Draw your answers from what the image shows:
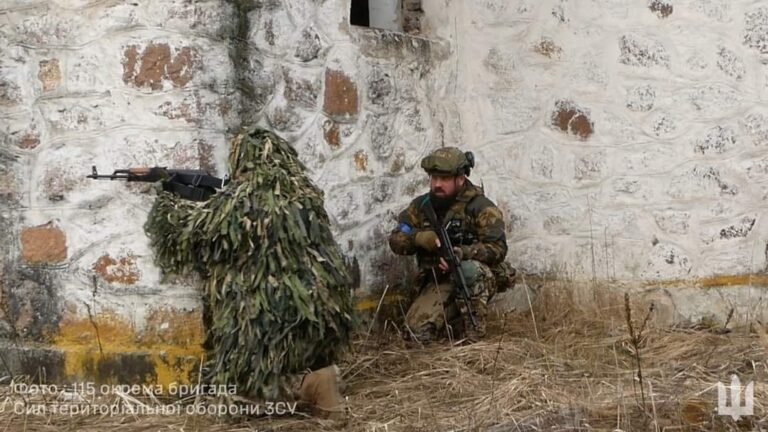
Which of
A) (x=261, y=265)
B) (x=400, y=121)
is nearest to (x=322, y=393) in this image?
(x=261, y=265)

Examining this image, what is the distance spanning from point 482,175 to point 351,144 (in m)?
1.14

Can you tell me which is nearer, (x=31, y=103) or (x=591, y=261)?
(x=31, y=103)

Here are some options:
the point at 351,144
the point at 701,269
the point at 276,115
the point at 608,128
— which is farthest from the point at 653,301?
the point at 276,115

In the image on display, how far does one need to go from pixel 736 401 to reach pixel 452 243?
193cm

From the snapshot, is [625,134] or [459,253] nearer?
[459,253]

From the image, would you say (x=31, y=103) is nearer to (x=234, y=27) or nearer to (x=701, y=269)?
(x=234, y=27)

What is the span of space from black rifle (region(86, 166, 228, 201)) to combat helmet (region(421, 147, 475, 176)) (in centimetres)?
142

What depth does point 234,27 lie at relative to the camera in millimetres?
4750

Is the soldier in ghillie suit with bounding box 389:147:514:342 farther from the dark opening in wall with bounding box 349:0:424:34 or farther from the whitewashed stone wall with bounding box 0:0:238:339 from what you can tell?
the whitewashed stone wall with bounding box 0:0:238:339

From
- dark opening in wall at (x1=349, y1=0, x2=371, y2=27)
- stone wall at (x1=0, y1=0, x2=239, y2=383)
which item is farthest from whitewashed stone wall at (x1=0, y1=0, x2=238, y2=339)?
dark opening in wall at (x1=349, y1=0, x2=371, y2=27)

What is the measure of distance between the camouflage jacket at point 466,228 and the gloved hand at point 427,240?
41 millimetres

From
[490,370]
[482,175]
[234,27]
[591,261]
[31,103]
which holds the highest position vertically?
[234,27]

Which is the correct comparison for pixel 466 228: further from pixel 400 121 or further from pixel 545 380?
pixel 545 380

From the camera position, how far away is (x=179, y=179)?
4535 mm
